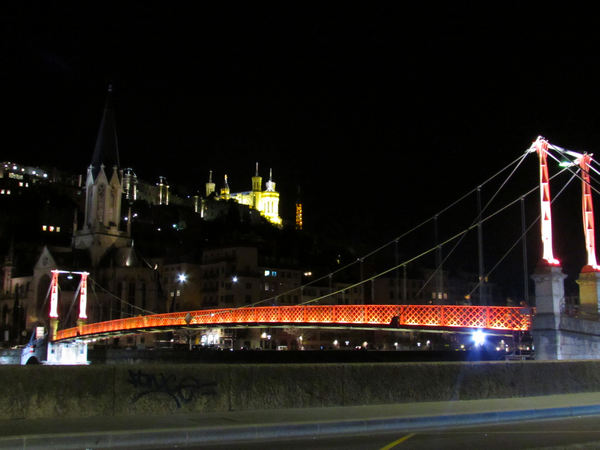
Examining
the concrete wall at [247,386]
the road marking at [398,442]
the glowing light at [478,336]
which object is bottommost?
the road marking at [398,442]

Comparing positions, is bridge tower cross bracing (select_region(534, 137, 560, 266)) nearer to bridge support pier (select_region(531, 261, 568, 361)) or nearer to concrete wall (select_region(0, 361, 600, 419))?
bridge support pier (select_region(531, 261, 568, 361))

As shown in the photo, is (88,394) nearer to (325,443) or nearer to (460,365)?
(325,443)

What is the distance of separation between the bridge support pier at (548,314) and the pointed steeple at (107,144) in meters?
104

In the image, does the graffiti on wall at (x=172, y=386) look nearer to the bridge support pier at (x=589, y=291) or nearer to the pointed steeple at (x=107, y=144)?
the bridge support pier at (x=589, y=291)

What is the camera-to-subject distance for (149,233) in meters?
147

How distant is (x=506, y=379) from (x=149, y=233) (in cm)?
13620

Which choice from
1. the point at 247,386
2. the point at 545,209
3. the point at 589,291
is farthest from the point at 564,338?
the point at 247,386

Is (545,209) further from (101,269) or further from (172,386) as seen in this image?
(101,269)

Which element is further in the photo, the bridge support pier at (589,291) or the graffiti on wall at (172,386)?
the bridge support pier at (589,291)

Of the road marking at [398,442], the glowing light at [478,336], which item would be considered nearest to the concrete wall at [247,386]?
the road marking at [398,442]

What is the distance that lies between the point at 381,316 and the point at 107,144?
3567 inches

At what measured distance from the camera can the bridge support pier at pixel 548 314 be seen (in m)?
23.1

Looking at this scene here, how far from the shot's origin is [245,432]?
11.8 meters

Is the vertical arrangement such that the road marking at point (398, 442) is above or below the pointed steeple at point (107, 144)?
below
